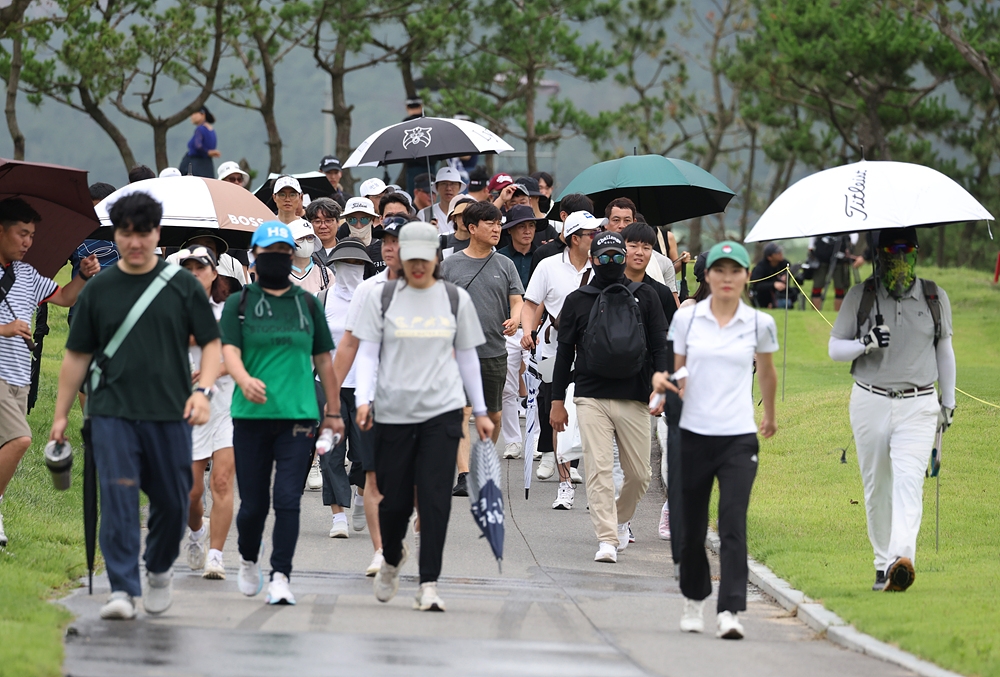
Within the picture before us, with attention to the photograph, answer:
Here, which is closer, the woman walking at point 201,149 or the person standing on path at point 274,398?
the person standing on path at point 274,398

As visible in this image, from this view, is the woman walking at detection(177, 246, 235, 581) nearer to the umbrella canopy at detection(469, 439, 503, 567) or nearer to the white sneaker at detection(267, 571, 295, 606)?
the white sneaker at detection(267, 571, 295, 606)

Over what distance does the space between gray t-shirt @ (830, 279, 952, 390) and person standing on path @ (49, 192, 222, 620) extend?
3694mm

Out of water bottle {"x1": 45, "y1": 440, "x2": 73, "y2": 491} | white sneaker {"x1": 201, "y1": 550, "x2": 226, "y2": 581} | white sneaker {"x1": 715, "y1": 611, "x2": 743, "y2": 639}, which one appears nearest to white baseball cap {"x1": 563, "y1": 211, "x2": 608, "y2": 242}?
white sneaker {"x1": 201, "y1": 550, "x2": 226, "y2": 581}

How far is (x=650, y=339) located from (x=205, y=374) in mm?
3285

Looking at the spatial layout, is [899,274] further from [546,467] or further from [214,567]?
[546,467]

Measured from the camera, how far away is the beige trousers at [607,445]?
886cm

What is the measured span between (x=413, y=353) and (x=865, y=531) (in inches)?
176

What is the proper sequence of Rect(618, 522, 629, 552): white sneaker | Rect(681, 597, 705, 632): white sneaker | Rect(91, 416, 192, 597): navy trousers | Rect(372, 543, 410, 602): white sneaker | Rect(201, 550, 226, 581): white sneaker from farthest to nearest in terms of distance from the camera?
Rect(618, 522, 629, 552): white sneaker
Rect(201, 550, 226, 581): white sneaker
Rect(372, 543, 410, 602): white sneaker
Rect(681, 597, 705, 632): white sneaker
Rect(91, 416, 192, 597): navy trousers

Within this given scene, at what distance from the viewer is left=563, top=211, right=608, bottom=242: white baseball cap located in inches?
396

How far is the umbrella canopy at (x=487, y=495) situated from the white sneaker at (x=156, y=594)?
1632 mm

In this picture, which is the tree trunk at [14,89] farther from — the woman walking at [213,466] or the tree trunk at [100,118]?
the woman walking at [213,466]

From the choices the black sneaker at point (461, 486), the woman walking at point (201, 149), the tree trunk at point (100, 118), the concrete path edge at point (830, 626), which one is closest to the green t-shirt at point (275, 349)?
the concrete path edge at point (830, 626)

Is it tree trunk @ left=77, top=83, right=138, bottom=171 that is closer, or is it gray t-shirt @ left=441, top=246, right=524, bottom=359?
gray t-shirt @ left=441, top=246, right=524, bottom=359

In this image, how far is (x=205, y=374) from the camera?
6.59 m
